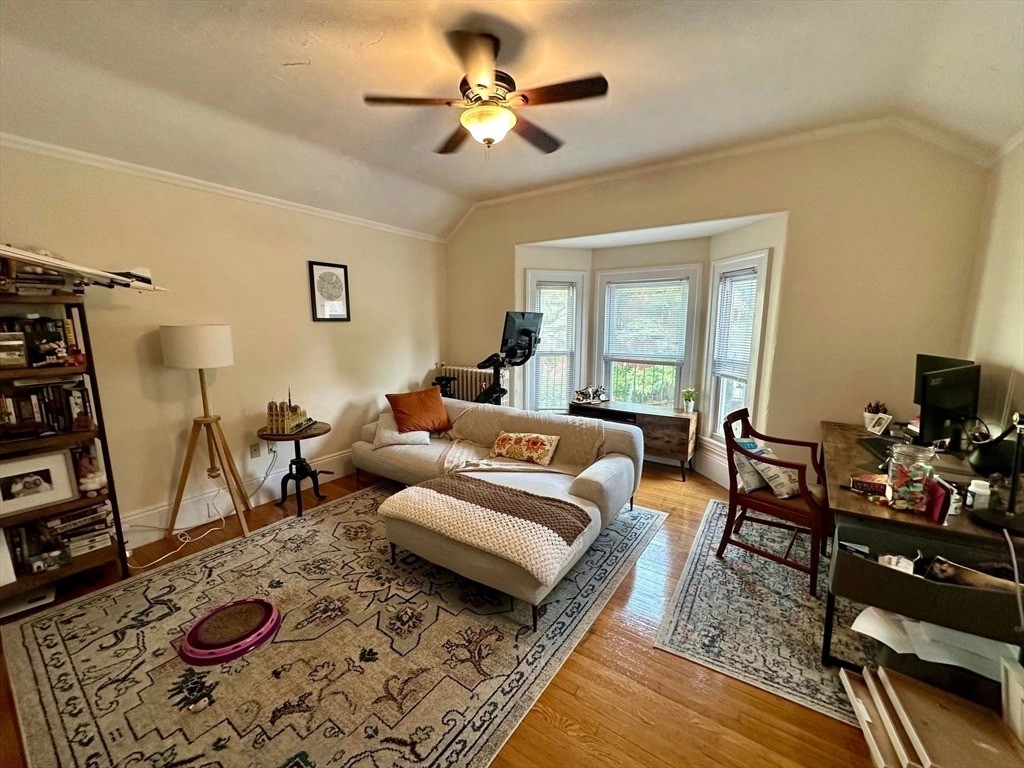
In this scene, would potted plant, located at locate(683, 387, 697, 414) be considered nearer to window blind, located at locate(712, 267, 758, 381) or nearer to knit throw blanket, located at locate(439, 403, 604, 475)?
window blind, located at locate(712, 267, 758, 381)

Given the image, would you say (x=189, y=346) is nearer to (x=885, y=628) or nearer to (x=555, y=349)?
(x=555, y=349)

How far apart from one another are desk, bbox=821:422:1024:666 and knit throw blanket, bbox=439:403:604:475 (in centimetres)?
154

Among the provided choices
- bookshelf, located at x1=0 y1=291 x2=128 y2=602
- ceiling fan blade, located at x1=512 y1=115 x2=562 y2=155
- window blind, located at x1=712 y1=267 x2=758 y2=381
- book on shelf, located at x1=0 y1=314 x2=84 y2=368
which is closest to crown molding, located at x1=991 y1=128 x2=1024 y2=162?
window blind, located at x1=712 y1=267 x2=758 y2=381

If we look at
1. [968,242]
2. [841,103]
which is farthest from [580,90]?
[968,242]

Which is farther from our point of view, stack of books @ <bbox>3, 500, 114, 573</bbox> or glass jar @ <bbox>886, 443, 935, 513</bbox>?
stack of books @ <bbox>3, 500, 114, 573</bbox>

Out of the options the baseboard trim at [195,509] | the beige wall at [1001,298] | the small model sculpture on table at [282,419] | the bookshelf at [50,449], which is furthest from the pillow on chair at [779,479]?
the bookshelf at [50,449]

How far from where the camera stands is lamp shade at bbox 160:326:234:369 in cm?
246

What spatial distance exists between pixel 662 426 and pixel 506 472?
5.88 feet

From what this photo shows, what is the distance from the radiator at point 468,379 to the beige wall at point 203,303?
2.66 feet

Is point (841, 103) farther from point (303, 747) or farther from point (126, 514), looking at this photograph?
point (126, 514)

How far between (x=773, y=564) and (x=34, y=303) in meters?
4.38

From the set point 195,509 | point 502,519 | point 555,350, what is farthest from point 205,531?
Answer: point 555,350

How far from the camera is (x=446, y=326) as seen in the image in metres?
4.95

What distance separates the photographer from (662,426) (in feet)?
12.4
